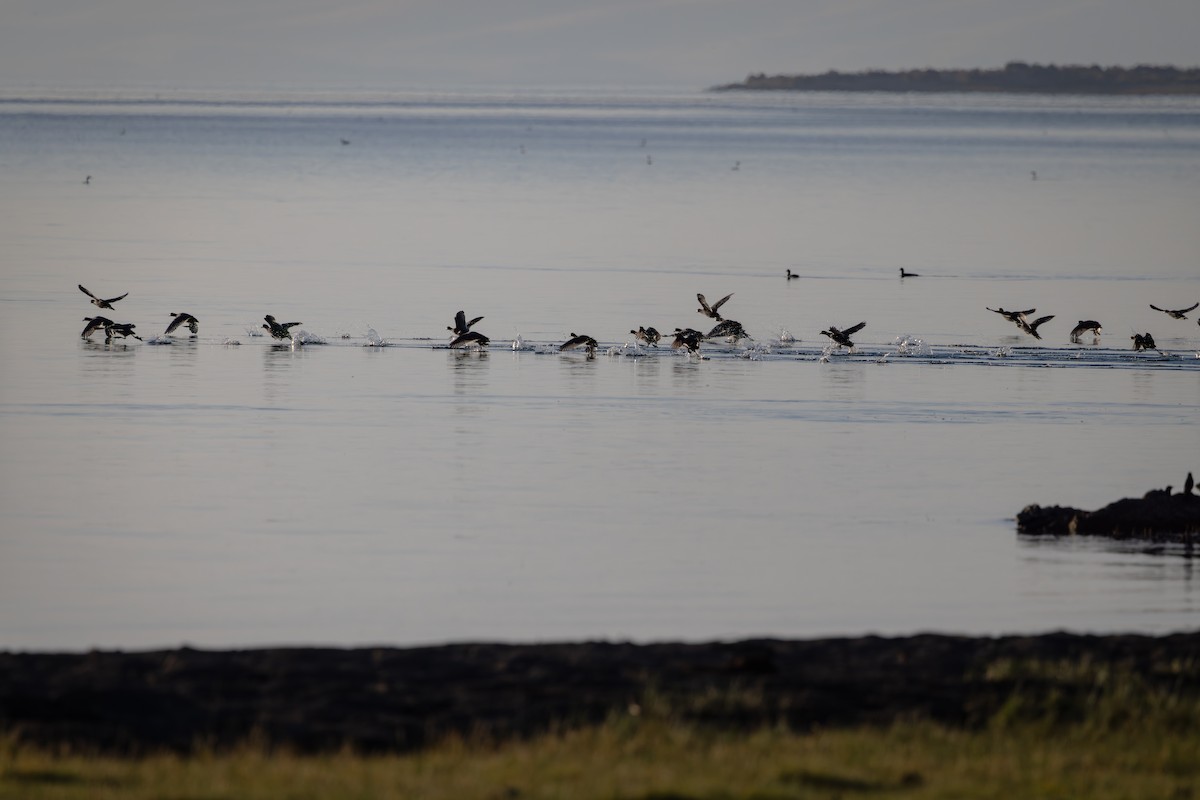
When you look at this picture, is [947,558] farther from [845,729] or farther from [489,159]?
[489,159]

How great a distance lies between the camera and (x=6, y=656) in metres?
12.7

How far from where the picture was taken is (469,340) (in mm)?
32125

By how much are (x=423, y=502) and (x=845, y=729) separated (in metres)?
8.57

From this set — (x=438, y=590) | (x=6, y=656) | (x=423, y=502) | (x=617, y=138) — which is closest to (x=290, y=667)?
(x=6, y=656)

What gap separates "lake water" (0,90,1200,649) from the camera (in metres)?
15.6

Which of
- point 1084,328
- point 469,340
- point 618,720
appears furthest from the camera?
point 1084,328

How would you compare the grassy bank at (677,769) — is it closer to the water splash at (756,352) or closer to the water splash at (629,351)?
the water splash at (629,351)

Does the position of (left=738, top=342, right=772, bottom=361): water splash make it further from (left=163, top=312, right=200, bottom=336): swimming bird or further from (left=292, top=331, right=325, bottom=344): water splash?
(left=163, top=312, right=200, bottom=336): swimming bird

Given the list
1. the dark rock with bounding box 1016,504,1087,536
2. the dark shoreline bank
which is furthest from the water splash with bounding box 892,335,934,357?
the dark shoreline bank

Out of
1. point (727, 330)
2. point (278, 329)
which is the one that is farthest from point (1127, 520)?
point (278, 329)

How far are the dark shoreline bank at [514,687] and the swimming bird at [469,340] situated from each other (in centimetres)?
1877

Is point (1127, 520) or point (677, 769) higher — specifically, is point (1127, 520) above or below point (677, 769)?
above

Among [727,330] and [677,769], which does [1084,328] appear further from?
[677,769]

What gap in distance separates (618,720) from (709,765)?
105 centimetres
